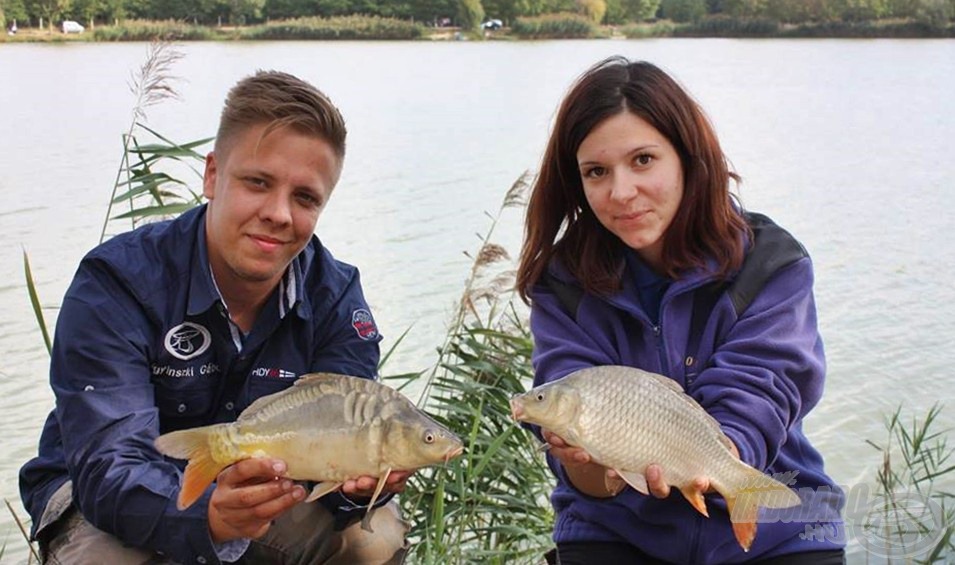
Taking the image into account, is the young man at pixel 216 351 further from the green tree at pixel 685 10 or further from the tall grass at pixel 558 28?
the green tree at pixel 685 10

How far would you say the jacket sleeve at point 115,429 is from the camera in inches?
81.1

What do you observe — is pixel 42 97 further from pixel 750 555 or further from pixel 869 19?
pixel 869 19

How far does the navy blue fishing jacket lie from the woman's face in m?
0.62

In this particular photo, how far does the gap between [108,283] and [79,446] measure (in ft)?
1.11

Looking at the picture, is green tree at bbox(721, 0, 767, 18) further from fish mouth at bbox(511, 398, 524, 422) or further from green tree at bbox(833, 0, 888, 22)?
fish mouth at bbox(511, 398, 524, 422)

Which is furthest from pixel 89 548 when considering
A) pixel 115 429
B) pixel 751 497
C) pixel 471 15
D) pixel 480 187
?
pixel 471 15

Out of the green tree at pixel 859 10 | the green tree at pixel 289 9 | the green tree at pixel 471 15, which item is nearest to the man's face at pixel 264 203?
the green tree at pixel 289 9

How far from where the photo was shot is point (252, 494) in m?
1.93

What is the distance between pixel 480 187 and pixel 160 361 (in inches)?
322

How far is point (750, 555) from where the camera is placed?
87.0 inches

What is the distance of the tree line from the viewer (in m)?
25.3

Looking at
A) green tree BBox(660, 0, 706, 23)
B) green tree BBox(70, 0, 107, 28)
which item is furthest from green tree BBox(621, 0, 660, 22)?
green tree BBox(70, 0, 107, 28)

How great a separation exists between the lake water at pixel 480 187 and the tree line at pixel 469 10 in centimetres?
273

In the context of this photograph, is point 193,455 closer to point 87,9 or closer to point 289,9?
point 87,9
